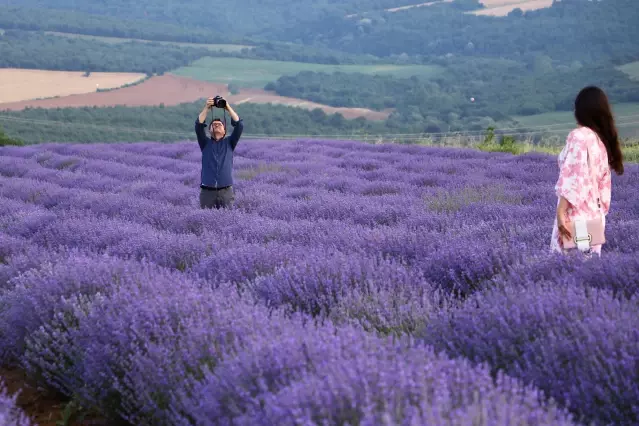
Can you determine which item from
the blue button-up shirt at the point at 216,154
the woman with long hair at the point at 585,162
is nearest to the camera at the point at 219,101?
the blue button-up shirt at the point at 216,154

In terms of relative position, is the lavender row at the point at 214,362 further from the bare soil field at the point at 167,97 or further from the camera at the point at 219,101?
the bare soil field at the point at 167,97

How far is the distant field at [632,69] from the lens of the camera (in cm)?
4762

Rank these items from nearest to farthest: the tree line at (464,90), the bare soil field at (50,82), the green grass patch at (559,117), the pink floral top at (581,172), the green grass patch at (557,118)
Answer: the pink floral top at (581,172)
the green grass patch at (557,118)
the green grass patch at (559,117)
the bare soil field at (50,82)
the tree line at (464,90)

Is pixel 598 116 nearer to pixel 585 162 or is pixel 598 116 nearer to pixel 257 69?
pixel 585 162

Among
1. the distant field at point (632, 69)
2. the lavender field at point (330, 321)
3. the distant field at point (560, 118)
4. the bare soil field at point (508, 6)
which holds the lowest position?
the lavender field at point (330, 321)

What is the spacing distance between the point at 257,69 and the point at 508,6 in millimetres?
38779

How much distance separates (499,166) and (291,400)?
920 cm

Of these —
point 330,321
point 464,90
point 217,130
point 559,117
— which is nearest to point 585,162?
point 330,321

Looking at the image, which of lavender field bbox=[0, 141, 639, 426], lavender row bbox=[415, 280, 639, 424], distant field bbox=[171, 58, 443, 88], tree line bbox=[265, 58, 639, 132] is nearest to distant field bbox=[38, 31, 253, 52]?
distant field bbox=[171, 58, 443, 88]

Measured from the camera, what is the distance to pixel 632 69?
49.8 metres

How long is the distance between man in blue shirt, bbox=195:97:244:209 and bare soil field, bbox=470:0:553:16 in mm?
85489

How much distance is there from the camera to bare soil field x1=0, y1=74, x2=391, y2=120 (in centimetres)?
3953

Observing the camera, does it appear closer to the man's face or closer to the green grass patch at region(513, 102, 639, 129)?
the man's face

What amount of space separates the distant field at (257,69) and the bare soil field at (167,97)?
2653mm
